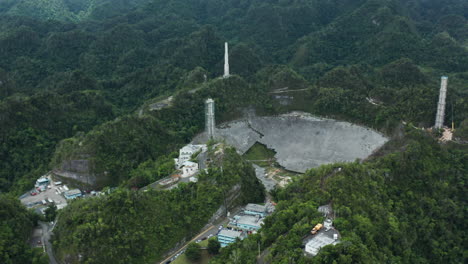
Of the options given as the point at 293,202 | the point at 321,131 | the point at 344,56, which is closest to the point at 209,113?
the point at 321,131

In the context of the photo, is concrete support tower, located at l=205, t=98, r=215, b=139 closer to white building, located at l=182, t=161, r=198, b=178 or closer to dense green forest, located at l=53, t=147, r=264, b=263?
white building, located at l=182, t=161, r=198, b=178

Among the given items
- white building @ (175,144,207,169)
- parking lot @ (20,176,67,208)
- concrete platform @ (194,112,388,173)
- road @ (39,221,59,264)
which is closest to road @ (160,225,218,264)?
road @ (39,221,59,264)

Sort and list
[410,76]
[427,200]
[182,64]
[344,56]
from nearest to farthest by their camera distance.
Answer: [427,200], [410,76], [182,64], [344,56]

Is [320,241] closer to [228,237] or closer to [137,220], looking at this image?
[228,237]

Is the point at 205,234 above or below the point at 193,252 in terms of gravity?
below

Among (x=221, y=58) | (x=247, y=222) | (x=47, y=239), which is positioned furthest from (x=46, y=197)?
(x=221, y=58)

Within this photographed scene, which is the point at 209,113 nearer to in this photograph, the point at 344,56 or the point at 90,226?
the point at 90,226
